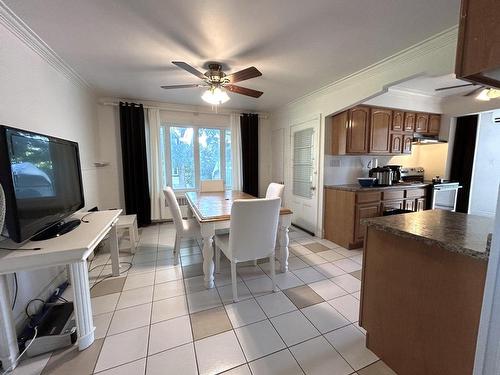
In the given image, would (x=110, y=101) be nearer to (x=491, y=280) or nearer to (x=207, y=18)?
(x=207, y=18)

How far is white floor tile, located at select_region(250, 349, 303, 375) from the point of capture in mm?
1276

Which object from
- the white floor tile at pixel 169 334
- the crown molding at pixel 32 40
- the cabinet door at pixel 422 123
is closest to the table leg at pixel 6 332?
the white floor tile at pixel 169 334

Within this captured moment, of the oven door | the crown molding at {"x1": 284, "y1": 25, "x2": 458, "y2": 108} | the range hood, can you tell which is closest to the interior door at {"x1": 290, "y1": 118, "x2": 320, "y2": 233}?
the crown molding at {"x1": 284, "y1": 25, "x2": 458, "y2": 108}

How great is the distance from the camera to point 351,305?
186 centimetres

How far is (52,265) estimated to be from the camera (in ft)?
4.19

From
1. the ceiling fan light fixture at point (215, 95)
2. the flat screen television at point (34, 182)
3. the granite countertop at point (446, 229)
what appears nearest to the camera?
the granite countertop at point (446, 229)

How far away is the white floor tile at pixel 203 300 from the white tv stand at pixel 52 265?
725 millimetres

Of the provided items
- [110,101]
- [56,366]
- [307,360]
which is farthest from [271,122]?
[56,366]

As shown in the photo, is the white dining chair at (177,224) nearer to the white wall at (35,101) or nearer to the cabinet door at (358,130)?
the white wall at (35,101)

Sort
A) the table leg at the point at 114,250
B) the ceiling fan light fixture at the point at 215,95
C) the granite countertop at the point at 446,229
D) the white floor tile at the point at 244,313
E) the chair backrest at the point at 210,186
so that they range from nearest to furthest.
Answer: the granite countertop at the point at 446,229 < the white floor tile at the point at 244,313 < the table leg at the point at 114,250 < the ceiling fan light fixture at the point at 215,95 < the chair backrest at the point at 210,186

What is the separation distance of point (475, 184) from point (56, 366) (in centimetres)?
606

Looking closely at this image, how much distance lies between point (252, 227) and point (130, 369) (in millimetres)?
1219

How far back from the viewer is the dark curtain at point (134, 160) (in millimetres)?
3777

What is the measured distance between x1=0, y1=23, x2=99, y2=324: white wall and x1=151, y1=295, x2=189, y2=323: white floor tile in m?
0.93
